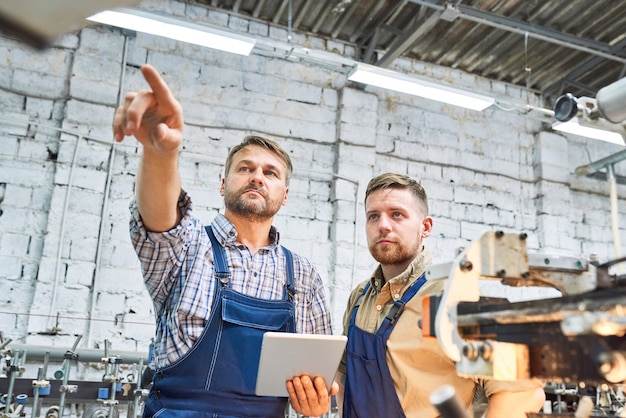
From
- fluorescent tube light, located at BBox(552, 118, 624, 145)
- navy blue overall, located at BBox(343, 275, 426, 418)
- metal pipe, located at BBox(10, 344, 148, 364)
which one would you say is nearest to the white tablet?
navy blue overall, located at BBox(343, 275, 426, 418)

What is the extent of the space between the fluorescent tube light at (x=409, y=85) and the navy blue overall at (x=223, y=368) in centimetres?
234

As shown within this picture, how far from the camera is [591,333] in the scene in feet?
2.58

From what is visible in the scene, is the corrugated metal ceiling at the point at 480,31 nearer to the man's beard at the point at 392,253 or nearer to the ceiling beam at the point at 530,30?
the ceiling beam at the point at 530,30

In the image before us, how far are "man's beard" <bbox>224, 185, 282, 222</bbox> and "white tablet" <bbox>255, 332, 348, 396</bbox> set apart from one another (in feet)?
1.57

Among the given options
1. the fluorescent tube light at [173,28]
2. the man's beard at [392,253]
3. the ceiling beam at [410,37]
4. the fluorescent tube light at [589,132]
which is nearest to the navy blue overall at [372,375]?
the man's beard at [392,253]

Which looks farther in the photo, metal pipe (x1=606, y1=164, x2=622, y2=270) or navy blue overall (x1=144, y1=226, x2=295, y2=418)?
metal pipe (x1=606, y1=164, x2=622, y2=270)

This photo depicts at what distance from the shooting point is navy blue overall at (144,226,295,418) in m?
1.49

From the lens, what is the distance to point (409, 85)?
3762mm

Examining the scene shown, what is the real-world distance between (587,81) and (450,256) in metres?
2.07

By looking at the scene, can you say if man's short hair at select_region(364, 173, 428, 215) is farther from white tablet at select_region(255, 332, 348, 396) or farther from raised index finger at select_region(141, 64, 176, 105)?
raised index finger at select_region(141, 64, 176, 105)

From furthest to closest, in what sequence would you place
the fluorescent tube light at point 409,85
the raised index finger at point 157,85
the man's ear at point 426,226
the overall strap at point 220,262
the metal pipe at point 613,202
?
the metal pipe at point 613,202
the fluorescent tube light at point 409,85
the man's ear at point 426,226
the overall strap at point 220,262
the raised index finger at point 157,85

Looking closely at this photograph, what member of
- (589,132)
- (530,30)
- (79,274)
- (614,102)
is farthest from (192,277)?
(530,30)

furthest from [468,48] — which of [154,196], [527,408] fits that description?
[154,196]

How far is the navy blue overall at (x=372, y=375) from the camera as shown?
1659mm
